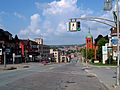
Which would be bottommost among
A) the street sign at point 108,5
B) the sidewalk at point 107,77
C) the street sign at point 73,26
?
the sidewalk at point 107,77

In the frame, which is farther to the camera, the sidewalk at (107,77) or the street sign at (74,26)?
the street sign at (74,26)

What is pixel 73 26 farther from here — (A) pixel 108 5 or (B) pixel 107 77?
(B) pixel 107 77

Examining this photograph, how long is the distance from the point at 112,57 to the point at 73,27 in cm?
4185

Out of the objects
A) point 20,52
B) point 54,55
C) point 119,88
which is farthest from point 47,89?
point 54,55

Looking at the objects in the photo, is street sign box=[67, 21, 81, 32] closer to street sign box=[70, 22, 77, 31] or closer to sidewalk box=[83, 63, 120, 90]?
A: street sign box=[70, 22, 77, 31]

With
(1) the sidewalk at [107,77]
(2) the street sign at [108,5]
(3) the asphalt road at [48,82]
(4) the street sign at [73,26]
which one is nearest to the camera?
(3) the asphalt road at [48,82]

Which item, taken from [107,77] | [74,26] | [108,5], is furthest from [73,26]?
[107,77]

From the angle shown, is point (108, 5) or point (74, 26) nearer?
point (108, 5)

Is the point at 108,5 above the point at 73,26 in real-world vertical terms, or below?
above

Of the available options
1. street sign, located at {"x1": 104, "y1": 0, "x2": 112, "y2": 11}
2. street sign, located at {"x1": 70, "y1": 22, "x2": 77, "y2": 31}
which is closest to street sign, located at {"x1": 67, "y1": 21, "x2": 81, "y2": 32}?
street sign, located at {"x1": 70, "y1": 22, "x2": 77, "y2": 31}

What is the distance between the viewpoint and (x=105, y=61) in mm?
58000

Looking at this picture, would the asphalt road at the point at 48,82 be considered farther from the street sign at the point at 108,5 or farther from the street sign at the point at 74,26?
the street sign at the point at 108,5

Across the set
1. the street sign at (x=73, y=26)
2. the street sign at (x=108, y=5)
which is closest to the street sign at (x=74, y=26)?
Result: the street sign at (x=73, y=26)

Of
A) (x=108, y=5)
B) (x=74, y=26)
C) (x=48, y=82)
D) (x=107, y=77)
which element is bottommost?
(x=107, y=77)
